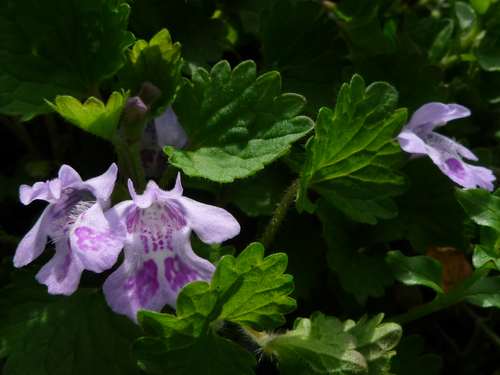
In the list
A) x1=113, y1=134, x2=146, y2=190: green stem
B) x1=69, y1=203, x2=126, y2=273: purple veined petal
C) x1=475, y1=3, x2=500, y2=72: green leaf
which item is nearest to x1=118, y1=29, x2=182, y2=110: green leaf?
x1=113, y1=134, x2=146, y2=190: green stem

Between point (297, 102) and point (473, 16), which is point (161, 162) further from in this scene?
point (473, 16)

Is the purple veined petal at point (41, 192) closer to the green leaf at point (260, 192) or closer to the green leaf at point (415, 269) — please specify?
the green leaf at point (260, 192)

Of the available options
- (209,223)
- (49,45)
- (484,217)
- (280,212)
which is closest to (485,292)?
(484,217)

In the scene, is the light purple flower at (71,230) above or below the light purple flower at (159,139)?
above

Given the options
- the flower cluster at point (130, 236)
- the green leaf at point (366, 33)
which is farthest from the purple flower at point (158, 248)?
the green leaf at point (366, 33)

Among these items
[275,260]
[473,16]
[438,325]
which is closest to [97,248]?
[275,260]

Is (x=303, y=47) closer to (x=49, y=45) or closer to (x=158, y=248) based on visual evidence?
(x=49, y=45)
